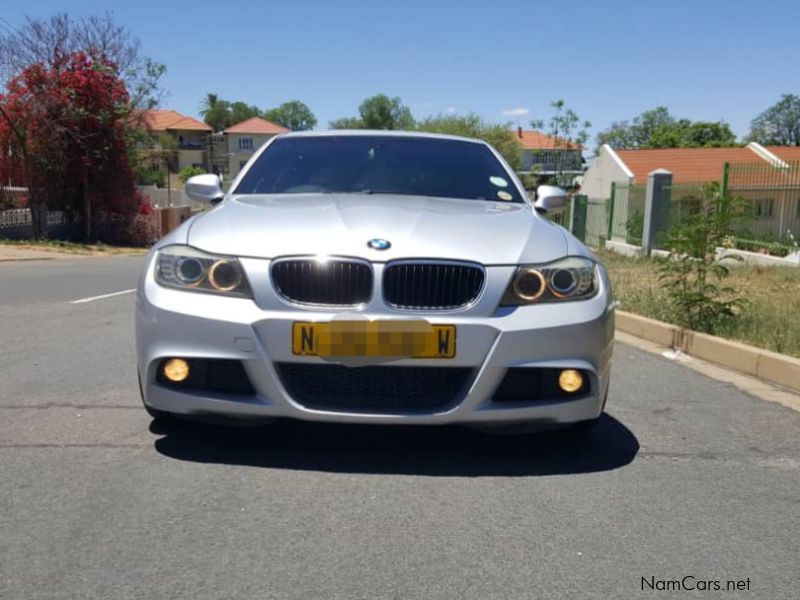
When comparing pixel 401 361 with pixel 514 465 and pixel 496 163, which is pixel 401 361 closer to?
pixel 514 465

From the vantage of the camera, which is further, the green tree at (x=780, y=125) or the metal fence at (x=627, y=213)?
the green tree at (x=780, y=125)

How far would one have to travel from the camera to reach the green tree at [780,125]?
315 ft

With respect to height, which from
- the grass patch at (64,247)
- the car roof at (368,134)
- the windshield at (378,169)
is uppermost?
the car roof at (368,134)

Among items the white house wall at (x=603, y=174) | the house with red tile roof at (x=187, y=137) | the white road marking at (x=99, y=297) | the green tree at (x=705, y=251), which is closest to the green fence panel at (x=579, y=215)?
the white road marking at (x=99, y=297)

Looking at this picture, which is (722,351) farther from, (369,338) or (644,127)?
(644,127)

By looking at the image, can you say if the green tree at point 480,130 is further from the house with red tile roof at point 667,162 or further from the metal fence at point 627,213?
the metal fence at point 627,213

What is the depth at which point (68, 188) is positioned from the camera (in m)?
28.3

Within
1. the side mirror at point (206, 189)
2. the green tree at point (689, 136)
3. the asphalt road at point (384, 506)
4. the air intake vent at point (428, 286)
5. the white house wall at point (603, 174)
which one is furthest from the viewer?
the green tree at point (689, 136)

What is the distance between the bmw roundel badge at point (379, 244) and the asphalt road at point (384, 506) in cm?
100

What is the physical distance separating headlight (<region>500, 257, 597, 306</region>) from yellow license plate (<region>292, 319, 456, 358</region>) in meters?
0.37

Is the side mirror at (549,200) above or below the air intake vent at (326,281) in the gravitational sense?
above

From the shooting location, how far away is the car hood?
3.49 metres

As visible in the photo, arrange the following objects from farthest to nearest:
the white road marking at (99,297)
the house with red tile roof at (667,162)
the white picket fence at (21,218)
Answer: the house with red tile roof at (667,162) < the white picket fence at (21,218) < the white road marking at (99,297)

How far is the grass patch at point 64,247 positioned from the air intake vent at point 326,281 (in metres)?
22.4
